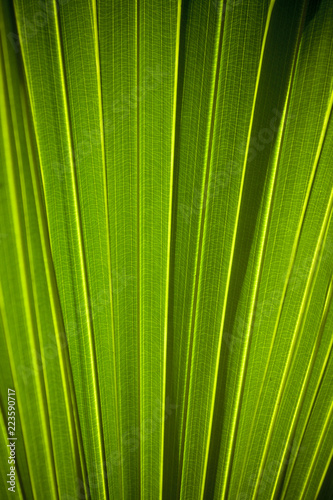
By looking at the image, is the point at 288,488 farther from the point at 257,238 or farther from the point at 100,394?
the point at 257,238

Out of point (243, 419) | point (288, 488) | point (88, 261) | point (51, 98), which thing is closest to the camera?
point (51, 98)

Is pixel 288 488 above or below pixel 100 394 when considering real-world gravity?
below

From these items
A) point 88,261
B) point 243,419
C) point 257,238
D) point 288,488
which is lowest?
point 288,488

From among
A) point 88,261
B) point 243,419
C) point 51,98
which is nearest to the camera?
point 51,98

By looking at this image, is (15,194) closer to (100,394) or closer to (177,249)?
(177,249)

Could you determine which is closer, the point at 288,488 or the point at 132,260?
the point at 132,260

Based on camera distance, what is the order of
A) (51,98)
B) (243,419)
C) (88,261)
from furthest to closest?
(243,419)
(88,261)
(51,98)

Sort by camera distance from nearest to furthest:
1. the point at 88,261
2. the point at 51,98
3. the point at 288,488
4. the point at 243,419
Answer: the point at 51,98 → the point at 88,261 → the point at 243,419 → the point at 288,488

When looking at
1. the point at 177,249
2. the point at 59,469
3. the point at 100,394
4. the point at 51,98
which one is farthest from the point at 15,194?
the point at 59,469

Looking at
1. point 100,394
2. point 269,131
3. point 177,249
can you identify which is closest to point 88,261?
point 177,249
